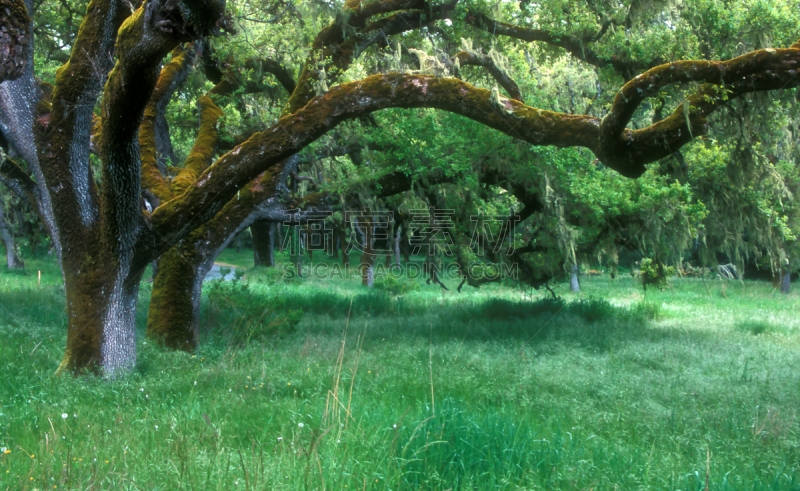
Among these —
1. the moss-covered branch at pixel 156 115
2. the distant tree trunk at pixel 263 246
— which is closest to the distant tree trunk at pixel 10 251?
the distant tree trunk at pixel 263 246

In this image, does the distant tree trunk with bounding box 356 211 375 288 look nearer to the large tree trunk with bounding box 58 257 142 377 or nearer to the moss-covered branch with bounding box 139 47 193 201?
the moss-covered branch with bounding box 139 47 193 201

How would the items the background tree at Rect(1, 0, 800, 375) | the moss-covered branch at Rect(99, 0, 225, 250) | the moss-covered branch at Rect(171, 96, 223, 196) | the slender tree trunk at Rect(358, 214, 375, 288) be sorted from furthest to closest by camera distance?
the slender tree trunk at Rect(358, 214, 375, 288), the moss-covered branch at Rect(171, 96, 223, 196), the background tree at Rect(1, 0, 800, 375), the moss-covered branch at Rect(99, 0, 225, 250)

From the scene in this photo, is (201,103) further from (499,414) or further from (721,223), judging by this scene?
(721,223)

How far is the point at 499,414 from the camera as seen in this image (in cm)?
460

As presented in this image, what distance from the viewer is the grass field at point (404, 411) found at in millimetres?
3367

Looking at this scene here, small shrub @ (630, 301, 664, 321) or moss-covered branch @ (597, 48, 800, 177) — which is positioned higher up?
moss-covered branch @ (597, 48, 800, 177)

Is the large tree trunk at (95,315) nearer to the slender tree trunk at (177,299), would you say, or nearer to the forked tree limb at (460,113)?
the forked tree limb at (460,113)

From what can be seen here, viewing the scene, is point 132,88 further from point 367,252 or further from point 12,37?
point 367,252

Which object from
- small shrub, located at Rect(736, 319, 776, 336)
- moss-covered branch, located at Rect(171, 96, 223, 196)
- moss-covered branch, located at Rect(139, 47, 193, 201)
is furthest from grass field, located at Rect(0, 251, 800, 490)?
moss-covered branch, located at Rect(171, 96, 223, 196)

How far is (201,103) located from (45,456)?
7.68m

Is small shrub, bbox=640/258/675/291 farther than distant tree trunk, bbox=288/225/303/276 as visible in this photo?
No

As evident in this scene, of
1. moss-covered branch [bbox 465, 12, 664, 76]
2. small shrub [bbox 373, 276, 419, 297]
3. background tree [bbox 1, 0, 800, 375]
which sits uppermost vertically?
moss-covered branch [bbox 465, 12, 664, 76]

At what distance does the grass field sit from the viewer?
3367 millimetres

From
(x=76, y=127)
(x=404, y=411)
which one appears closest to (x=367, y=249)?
(x=76, y=127)
